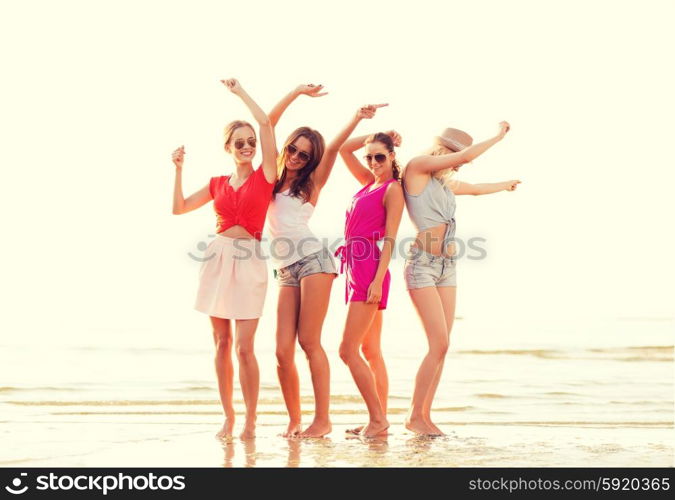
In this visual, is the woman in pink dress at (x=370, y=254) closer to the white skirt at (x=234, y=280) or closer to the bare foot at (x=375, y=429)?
the bare foot at (x=375, y=429)

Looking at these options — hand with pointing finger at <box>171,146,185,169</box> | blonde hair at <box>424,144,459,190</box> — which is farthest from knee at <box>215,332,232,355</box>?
blonde hair at <box>424,144,459,190</box>

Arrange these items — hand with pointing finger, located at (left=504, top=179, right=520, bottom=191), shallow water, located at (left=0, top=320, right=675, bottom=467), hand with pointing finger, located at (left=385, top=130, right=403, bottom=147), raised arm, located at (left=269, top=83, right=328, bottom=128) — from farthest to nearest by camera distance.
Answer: hand with pointing finger, located at (left=504, top=179, right=520, bottom=191) < hand with pointing finger, located at (left=385, top=130, right=403, bottom=147) < raised arm, located at (left=269, top=83, right=328, bottom=128) < shallow water, located at (left=0, top=320, right=675, bottom=467)

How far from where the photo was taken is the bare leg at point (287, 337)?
7.07m

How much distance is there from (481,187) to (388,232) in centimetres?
130

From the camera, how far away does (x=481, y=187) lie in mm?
8008

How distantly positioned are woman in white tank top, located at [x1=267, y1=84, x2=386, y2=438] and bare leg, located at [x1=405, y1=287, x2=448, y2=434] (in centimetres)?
68

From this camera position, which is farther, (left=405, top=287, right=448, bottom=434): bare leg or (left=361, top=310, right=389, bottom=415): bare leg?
(left=361, top=310, right=389, bottom=415): bare leg

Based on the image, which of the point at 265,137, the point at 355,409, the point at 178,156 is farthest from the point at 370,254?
the point at 355,409

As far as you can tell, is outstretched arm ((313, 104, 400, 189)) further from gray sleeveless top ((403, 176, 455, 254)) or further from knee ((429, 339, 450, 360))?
knee ((429, 339, 450, 360))

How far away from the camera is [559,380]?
42.8 feet

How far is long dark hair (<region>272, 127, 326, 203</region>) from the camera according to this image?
23.4 ft

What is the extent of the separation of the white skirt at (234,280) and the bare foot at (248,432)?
0.81 m
